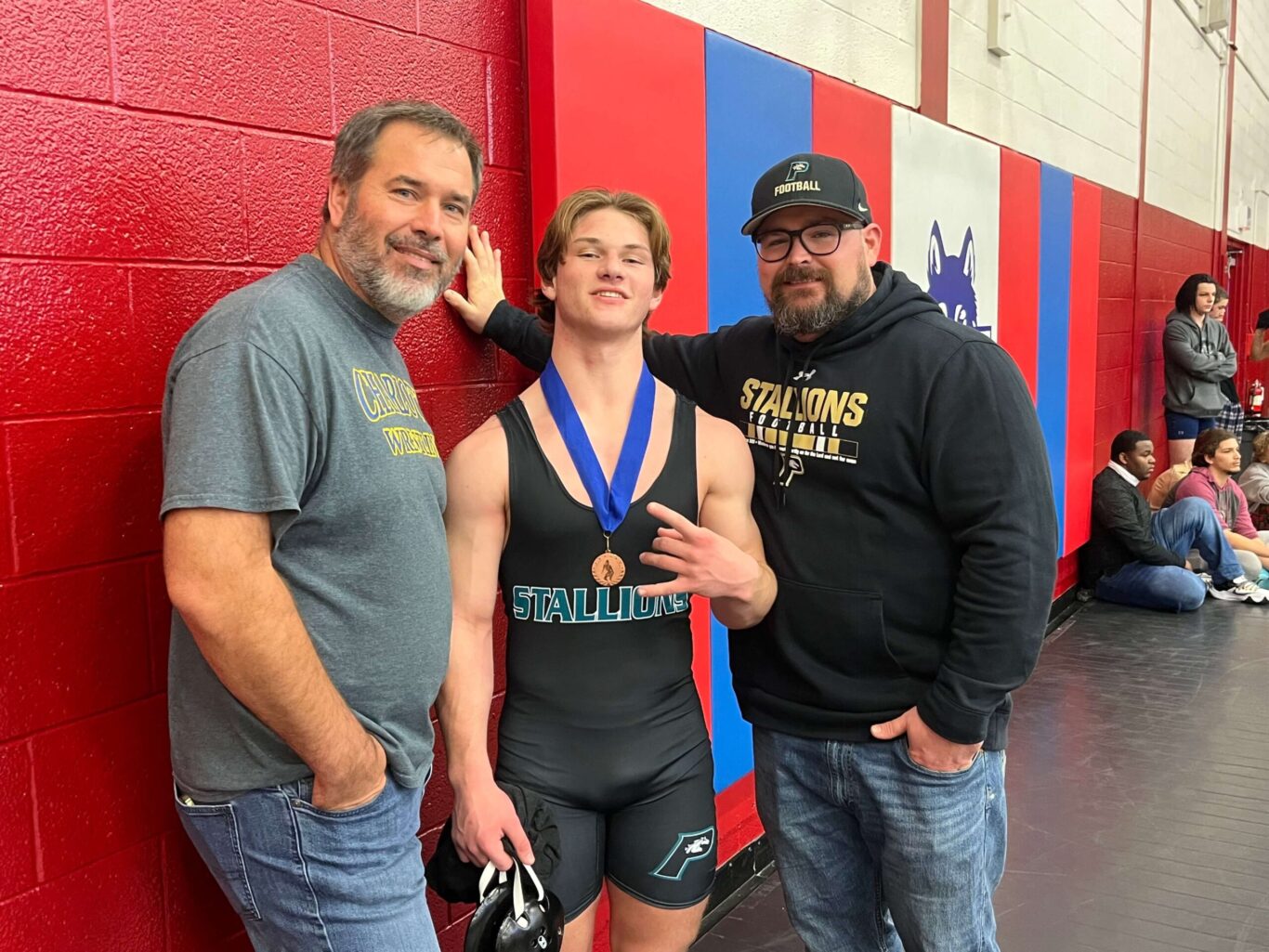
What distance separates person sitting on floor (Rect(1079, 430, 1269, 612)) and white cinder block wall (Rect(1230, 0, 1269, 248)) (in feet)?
19.5

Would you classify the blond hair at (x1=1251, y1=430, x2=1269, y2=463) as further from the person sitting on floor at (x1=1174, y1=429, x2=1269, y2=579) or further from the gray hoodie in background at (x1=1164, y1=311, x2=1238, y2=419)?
the person sitting on floor at (x1=1174, y1=429, x2=1269, y2=579)

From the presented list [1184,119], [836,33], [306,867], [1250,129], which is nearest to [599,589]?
[306,867]

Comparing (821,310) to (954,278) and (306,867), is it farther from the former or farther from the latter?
(954,278)

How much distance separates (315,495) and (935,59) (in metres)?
3.54

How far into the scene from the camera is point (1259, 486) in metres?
6.67

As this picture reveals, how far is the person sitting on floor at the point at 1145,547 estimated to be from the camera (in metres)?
5.66

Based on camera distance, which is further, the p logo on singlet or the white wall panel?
the white wall panel

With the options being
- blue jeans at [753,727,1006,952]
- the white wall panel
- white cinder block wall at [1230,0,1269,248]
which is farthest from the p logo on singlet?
white cinder block wall at [1230,0,1269,248]

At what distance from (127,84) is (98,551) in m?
0.65

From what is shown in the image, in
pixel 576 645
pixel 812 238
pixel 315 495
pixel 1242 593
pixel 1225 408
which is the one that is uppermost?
pixel 812 238

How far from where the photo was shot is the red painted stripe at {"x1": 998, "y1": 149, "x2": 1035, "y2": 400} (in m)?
4.54

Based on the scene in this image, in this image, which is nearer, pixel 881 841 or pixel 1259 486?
pixel 881 841

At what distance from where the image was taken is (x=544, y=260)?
1786 millimetres

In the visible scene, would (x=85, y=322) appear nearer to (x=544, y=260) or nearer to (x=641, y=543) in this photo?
(x=544, y=260)
